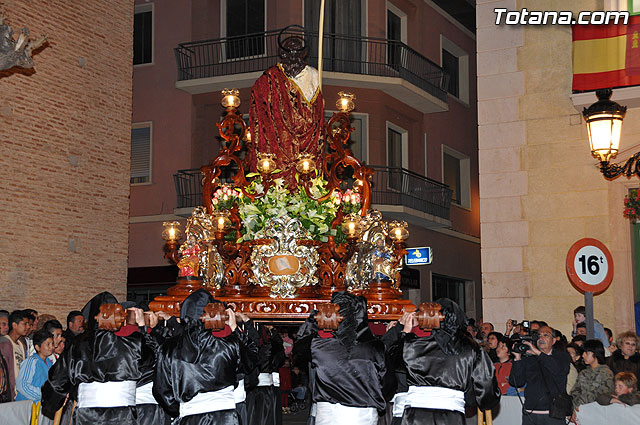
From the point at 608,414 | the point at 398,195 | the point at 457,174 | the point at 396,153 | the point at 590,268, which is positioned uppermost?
the point at 396,153

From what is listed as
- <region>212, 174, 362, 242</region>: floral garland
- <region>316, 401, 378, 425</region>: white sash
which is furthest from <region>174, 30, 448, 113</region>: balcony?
<region>316, 401, 378, 425</region>: white sash

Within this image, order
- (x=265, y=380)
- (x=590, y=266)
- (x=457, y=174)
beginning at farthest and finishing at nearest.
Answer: (x=457, y=174)
(x=265, y=380)
(x=590, y=266)

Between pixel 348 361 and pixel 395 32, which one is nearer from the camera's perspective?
pixel 348 361

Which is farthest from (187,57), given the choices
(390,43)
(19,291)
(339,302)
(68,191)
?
(339,302)

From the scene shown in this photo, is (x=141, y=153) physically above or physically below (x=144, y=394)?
above

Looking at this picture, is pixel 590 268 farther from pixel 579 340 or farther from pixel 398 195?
pixel 398 195

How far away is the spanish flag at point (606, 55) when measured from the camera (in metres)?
10.7

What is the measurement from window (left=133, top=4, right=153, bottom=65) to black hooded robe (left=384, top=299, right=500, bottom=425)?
16.1 metres

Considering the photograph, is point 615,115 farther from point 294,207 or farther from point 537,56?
point 294,207

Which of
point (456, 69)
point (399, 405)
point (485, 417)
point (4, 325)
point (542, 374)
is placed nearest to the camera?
point (399, 405)

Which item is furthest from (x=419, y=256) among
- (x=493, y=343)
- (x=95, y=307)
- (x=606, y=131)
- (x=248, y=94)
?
(x=95, y=307)

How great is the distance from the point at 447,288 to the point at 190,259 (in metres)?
15.6

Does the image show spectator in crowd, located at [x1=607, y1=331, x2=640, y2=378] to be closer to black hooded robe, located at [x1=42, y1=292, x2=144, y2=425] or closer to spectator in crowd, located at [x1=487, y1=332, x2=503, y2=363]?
spectator in crowd, located at [x1=487, y1=332, x2=503, y2=363]

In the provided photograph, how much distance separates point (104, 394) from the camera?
6.90m
